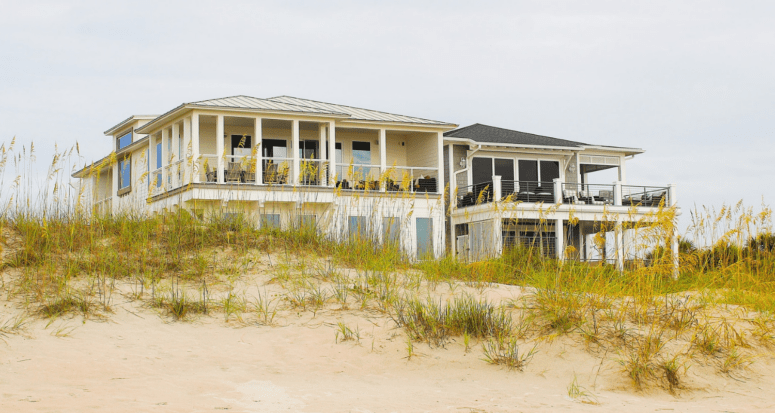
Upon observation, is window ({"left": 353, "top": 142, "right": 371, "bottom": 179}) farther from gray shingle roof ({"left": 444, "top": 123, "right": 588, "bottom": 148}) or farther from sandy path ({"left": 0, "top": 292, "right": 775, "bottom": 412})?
sandy path ({"left": 0, "top": 292, "right": 775, "bottom": 412})

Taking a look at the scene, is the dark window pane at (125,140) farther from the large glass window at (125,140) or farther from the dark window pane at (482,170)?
the dark window pane at (482,170)

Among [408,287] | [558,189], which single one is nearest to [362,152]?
[558,189]

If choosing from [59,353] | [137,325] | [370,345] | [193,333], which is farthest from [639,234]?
[59,353]

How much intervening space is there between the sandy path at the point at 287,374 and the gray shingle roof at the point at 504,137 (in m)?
18.8

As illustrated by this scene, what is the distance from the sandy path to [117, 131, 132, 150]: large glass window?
23.5m

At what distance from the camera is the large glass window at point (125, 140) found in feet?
97.0

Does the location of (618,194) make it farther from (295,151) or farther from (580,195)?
(295,151)

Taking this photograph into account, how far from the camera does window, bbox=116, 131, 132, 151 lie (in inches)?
1164

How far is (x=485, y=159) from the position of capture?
25.9m

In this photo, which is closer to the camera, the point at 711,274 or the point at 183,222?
the point at 711,274

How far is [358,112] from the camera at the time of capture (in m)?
24.6

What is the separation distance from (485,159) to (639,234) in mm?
17854

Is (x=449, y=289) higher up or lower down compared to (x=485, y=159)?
lower down

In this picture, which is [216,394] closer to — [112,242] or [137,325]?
[137,325]
